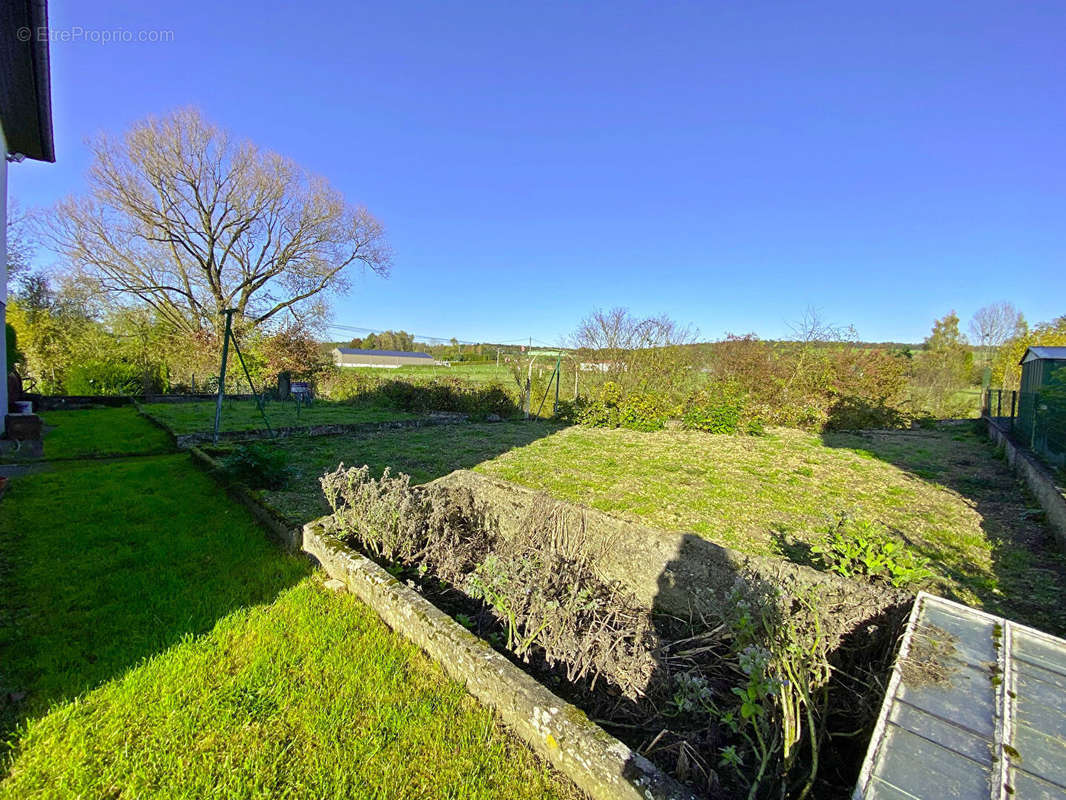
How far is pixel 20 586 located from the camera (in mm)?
2697

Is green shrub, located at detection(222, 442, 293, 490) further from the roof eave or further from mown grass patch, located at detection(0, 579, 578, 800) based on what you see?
the roof eave

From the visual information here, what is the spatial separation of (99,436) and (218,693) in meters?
8.86

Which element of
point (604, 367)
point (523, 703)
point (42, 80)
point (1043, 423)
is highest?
point (42, 80)

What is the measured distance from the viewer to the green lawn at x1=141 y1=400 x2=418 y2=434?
9.15 m

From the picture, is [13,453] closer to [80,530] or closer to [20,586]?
[80,530]

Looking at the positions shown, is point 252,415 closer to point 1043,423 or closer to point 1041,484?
point 1041,484

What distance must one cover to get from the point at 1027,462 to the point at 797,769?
639cm

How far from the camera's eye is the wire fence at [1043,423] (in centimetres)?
498

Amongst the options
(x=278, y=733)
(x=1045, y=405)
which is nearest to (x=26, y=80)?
(x=278, y=733)

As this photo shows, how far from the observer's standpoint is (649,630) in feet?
6.97

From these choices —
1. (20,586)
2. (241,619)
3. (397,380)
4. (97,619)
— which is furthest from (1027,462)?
(397,380)

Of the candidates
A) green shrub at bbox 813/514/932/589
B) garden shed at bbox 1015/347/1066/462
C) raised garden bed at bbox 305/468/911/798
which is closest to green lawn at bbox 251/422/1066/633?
green shrub at bbox 813/514/932/589

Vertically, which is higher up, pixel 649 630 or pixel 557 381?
pixel 557 381

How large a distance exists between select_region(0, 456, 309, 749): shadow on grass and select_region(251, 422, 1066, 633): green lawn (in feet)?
2.24
